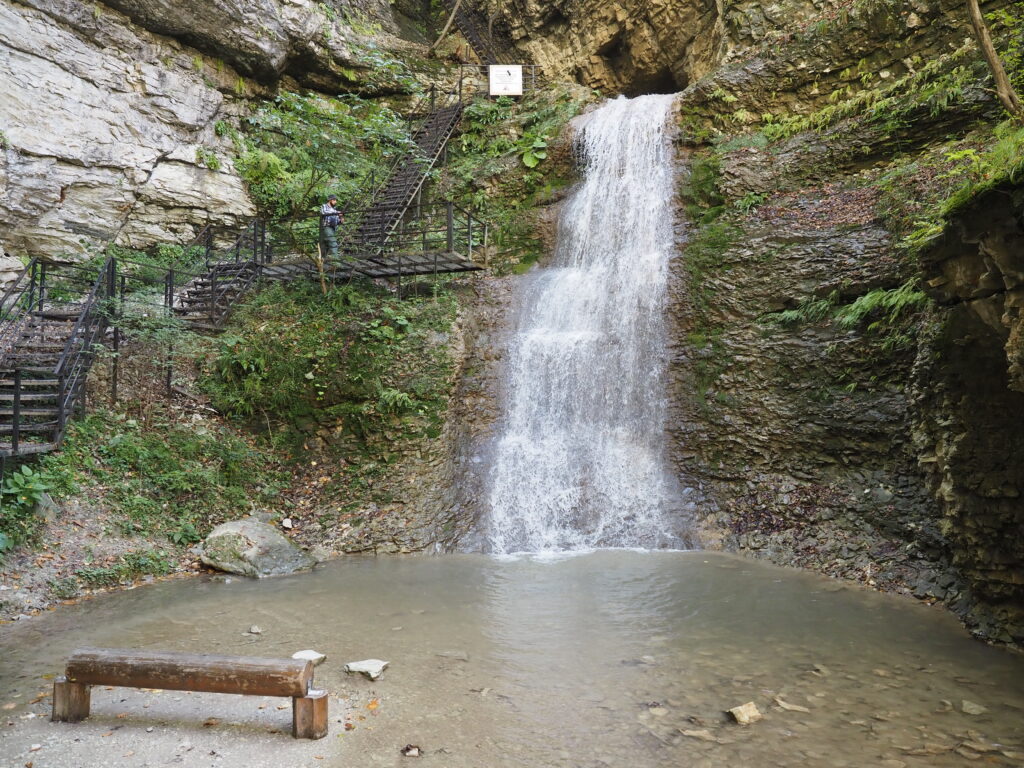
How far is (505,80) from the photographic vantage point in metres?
20.0

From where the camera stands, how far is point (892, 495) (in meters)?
7.86

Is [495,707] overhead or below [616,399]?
below

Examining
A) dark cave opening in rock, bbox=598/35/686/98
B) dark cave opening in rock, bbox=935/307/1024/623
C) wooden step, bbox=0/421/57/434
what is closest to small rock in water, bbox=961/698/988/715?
dark cave opening in rock, bbox=935/307/1024/623

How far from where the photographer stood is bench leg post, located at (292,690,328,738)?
3711 mm

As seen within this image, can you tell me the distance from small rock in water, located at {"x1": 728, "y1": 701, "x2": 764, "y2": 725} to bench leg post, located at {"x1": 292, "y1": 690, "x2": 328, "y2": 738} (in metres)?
2.60

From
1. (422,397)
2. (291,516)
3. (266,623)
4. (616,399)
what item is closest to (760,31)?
(616,399)

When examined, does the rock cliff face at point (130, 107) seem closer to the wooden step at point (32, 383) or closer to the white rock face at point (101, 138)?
the white rock face at point (101, 138)

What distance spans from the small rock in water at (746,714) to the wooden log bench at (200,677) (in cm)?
259

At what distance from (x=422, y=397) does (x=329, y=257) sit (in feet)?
13.1

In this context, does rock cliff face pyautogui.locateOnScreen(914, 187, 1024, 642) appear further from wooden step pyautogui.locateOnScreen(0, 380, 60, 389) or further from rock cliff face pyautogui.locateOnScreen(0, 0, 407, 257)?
rock cliff face pyautogui.locateOnScreen(0, 0, 407, 257)

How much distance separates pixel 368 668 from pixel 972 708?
4.19 metres

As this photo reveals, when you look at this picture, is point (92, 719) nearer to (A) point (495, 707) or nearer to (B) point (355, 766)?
(B) point (355, 766)

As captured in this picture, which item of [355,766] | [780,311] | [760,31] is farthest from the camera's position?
[760,31]

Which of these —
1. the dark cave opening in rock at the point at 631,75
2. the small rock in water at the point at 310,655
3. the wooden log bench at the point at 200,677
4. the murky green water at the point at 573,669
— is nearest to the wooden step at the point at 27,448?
the murky green water at the point at 573,669
